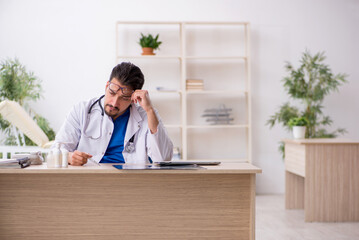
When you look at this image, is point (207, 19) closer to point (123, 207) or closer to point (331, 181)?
point (331, 181)

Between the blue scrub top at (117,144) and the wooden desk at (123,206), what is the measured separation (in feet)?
1.64

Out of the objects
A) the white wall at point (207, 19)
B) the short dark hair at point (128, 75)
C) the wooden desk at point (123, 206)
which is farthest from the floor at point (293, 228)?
the short dark hair at point (128, 75)

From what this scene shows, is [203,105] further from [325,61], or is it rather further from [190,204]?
[190,204]

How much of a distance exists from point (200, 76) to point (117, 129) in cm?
312

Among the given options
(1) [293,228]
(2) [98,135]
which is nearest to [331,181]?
(1) [293,228]

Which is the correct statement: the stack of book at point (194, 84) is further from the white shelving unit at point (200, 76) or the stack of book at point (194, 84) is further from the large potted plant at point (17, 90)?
the large potted plant at point (17, 90)

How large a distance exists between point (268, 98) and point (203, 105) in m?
0.84

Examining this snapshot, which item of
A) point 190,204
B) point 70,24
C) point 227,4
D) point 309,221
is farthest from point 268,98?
point 190,204

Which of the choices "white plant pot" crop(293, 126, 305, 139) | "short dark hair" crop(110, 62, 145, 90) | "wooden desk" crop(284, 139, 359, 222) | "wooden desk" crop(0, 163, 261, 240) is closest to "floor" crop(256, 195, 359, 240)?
"wooden desk" crop(284, 139, 359, 222)

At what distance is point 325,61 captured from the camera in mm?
5547

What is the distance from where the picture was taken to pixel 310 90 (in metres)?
5.11

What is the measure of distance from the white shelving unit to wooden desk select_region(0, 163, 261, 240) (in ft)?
11.2

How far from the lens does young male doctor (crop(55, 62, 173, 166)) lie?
2.33 metres

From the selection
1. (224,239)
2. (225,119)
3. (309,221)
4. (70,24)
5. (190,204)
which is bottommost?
(309,221)
